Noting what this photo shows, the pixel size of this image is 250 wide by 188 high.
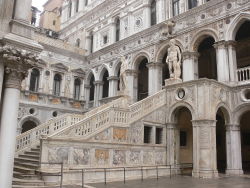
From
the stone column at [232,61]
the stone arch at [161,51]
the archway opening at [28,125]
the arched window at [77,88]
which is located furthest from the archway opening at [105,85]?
the stone column at [232,61]

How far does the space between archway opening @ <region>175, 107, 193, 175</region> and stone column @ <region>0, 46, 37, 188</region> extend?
1179cm

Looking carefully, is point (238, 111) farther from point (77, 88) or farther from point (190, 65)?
point (77, 88)

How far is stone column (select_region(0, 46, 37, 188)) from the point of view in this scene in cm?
572

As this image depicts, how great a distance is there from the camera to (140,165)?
14.4 meters

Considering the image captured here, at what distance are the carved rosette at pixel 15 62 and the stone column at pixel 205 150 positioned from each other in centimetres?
1039

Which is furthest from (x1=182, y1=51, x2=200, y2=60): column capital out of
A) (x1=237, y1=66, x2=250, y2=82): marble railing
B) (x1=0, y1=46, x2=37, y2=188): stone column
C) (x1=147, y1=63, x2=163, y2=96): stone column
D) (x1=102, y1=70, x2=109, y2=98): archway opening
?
(x1=0, y1=46, x2=37, y2=188): stone column

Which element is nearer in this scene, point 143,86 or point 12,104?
point 12,104

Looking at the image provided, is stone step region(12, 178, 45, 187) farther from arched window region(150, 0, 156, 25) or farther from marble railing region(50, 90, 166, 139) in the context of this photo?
arched window region(150, 0, 156, 25)

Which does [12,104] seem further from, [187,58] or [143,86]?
[143,86]

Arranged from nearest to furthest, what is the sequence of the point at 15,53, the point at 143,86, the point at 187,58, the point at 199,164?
the point at 15,53
the point at 199,164
the point at 187,58
the point at 143,86

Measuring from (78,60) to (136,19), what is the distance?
7.63 m

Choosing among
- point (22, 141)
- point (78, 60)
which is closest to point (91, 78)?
point (78, 60)

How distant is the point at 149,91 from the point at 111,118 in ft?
26.6

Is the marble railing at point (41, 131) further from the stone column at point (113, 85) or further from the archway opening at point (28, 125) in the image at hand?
the archway opening at point (28, 125)
